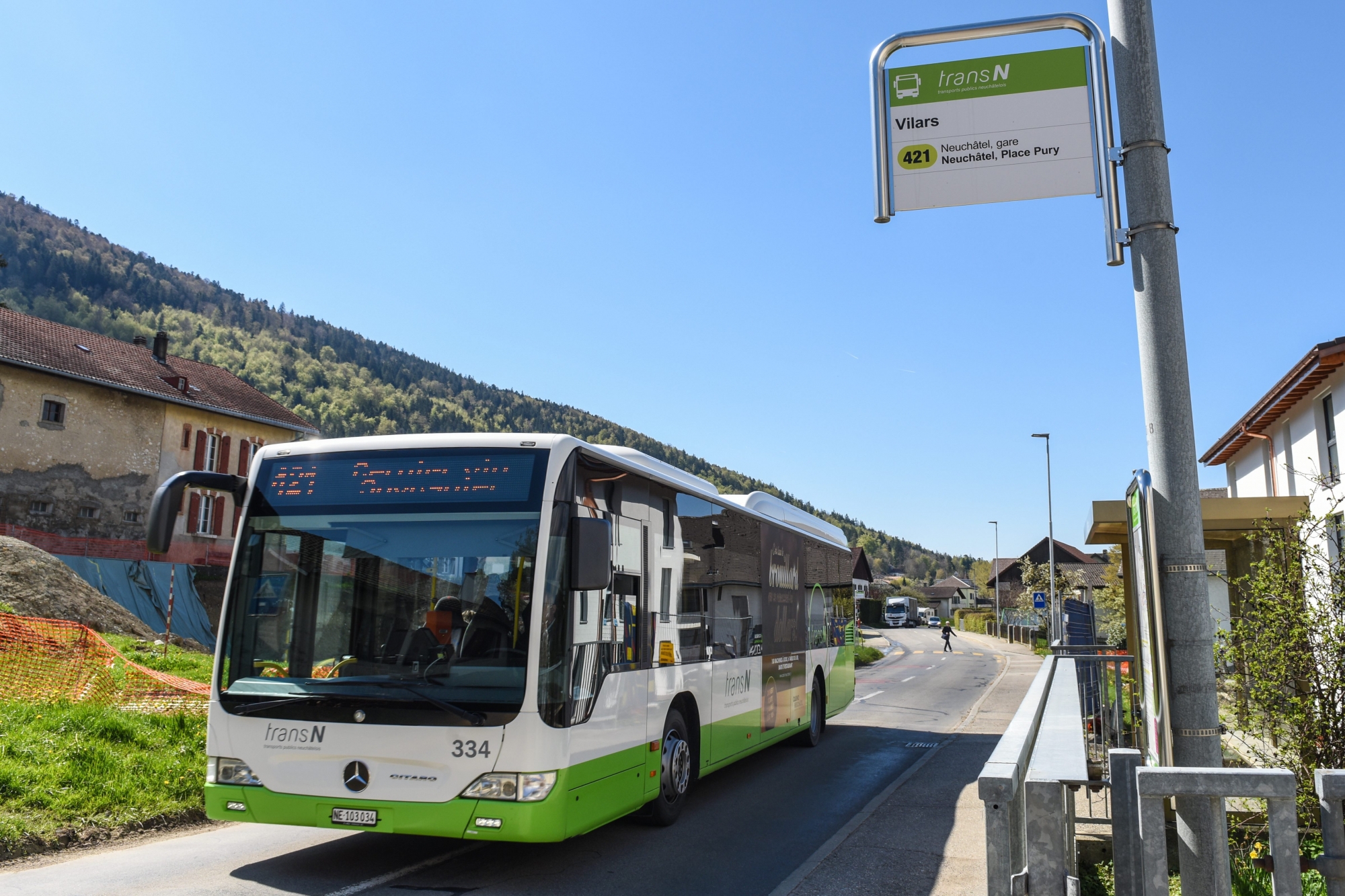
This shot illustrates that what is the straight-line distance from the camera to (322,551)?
23.2 feet

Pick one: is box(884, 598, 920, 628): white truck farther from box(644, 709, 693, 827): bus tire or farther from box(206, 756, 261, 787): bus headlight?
box(206, 756, 261, 787): bus headlight

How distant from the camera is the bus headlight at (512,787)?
6.24 metres

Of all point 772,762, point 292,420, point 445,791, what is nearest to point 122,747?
point 445,791

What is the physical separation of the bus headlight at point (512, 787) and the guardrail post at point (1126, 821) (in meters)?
3.61

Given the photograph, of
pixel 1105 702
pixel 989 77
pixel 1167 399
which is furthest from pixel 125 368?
pixel 1167 399

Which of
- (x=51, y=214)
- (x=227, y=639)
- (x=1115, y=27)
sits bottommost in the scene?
(x=227, y=639)

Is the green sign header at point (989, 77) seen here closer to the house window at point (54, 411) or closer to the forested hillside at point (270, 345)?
the house window at point (54, 411)

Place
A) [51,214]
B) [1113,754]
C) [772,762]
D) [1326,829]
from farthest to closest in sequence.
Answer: [51,214], [772,762], [1113,754], [1326,829]

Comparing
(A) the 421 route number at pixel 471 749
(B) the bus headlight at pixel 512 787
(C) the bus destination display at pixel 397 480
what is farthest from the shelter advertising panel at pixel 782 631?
(A) the 421 route number at pixel 471 749

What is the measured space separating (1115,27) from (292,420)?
49044 millimetres

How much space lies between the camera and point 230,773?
6.77 m

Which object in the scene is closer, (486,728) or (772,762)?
(486,728)

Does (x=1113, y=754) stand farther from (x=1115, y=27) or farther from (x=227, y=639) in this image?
(x=227, y=639)

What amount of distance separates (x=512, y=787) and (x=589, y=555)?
1.53m
